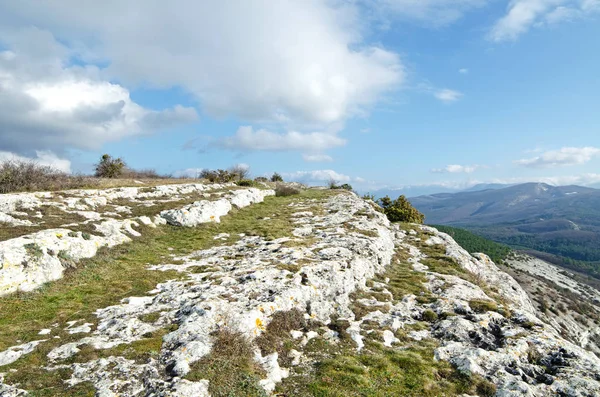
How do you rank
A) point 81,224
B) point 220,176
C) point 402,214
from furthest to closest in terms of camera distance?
point 220,176 → point 402,214 → point 81,224

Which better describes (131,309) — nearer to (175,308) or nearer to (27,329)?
(175,308)

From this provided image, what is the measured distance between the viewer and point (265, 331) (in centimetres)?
1289

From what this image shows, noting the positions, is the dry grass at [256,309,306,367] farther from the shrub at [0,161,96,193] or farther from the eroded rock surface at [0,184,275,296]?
the shrub at [0,161,96,193]

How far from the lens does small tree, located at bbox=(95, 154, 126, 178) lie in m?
53.8

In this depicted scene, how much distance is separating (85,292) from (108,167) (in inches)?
1832

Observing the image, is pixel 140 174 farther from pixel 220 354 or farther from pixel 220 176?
pixel 220 354

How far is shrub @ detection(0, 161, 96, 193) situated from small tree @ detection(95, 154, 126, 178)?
52.7 feet

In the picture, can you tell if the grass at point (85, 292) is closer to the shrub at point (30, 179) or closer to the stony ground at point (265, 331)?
the stony ground at point (265, 331)

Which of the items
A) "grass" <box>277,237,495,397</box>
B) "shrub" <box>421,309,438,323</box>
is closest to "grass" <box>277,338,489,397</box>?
"grass" <box>277,237,495,397</box>

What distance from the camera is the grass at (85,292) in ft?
30.6

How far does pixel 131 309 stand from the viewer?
13477 millimetres

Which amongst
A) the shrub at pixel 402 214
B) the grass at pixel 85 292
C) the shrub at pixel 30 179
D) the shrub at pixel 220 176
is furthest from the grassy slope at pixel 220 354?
the shrub at pixel 220 176

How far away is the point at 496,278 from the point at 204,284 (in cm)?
2962

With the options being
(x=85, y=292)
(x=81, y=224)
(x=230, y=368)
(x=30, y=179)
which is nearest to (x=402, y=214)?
(x=81, y=224)
